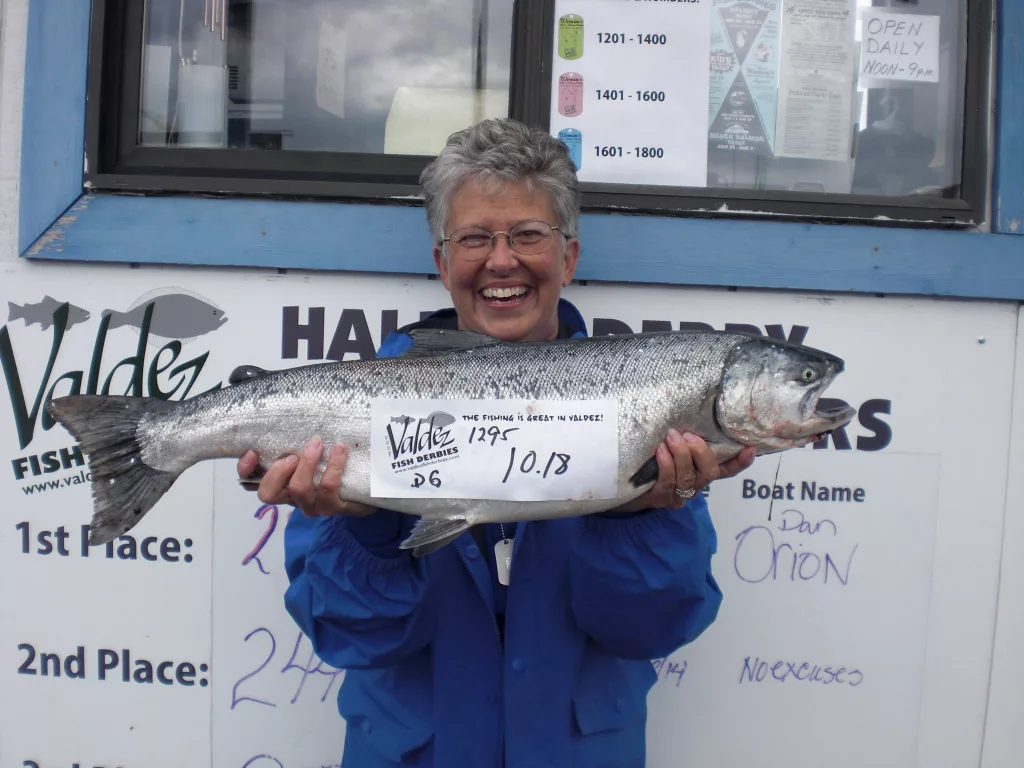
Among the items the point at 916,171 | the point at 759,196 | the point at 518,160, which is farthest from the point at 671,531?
the point at 916,171

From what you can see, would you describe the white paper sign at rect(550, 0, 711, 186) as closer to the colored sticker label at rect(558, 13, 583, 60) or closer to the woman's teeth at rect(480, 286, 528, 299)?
the colored sticker label at rect(558, 13, 583, 60)

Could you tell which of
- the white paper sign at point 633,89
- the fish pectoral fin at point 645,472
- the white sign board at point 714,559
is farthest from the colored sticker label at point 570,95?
the fish pectoral fin at point 645,472

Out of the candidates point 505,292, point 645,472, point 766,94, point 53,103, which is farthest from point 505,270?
point 53,103

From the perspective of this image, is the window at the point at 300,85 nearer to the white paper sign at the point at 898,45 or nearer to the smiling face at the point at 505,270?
the smiling face at the point at 505,270

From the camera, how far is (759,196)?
272cm

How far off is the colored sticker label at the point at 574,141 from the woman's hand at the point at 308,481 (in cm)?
155

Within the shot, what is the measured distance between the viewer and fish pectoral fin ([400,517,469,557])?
1739 mm

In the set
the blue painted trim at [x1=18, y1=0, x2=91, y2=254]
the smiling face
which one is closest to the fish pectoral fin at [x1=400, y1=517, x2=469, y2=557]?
the smiling face

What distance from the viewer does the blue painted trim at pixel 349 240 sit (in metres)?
2.66

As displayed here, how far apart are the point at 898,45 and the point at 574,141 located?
136 centimetres

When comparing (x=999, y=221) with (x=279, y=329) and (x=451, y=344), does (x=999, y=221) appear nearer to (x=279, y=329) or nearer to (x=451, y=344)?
(x=451, y=344)

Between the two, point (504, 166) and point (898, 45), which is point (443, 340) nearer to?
point (504, 166)

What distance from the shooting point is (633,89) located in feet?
9.06

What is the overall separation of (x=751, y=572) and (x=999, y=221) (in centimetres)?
163
